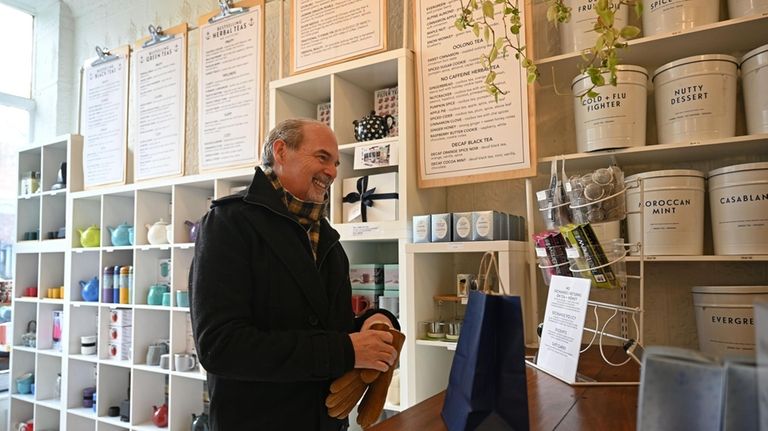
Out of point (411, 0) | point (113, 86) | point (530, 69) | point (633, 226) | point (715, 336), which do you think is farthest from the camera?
point (113, 86)

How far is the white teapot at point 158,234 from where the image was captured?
124 inches

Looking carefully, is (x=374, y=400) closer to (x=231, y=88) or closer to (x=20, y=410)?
(x=231, y=88)

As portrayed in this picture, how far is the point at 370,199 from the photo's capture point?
7.28 ft

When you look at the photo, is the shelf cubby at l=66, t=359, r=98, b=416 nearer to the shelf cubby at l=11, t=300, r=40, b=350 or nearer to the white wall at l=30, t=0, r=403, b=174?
the shelf cubby at l=11, t=300, r=40, b=350

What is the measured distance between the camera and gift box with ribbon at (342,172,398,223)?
218cm

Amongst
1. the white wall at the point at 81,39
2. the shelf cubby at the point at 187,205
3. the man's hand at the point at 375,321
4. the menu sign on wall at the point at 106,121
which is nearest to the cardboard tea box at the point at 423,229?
the man's hand at the point at 375,321

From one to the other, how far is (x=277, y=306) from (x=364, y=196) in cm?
104

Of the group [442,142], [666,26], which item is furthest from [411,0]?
[666,26]

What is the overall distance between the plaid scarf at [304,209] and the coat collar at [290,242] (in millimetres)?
40

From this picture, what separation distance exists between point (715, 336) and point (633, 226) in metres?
0.40

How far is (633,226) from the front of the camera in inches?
66.2

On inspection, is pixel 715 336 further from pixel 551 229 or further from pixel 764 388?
pixel 764 388

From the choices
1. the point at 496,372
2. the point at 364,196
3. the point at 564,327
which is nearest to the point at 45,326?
the point at 364,196

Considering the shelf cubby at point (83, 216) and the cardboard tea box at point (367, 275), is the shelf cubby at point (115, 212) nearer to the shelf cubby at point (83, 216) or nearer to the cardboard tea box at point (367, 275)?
the shelf cubby at point (83, 216)
